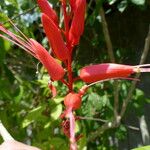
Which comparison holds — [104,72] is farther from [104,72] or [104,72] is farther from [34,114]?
[34,114]

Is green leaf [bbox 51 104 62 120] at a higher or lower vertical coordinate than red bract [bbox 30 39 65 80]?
lower

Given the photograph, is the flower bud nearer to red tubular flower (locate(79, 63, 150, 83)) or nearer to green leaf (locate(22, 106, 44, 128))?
red tubular flower (locate(79, 63, 150, 83))

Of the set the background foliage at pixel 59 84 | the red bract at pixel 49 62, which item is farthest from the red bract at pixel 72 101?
the background foliage at pixel 59 84

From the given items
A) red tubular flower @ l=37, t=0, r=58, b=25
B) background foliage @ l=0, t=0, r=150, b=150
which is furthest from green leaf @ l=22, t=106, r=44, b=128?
red tubular flower @ l=37, t=0, r=58, b=25

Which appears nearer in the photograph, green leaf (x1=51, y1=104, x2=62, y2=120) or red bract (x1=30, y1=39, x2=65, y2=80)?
red bract (x1=30, y1=39, x2=65, y2=80)

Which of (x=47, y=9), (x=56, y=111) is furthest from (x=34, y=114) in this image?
(x=47, y=9)
